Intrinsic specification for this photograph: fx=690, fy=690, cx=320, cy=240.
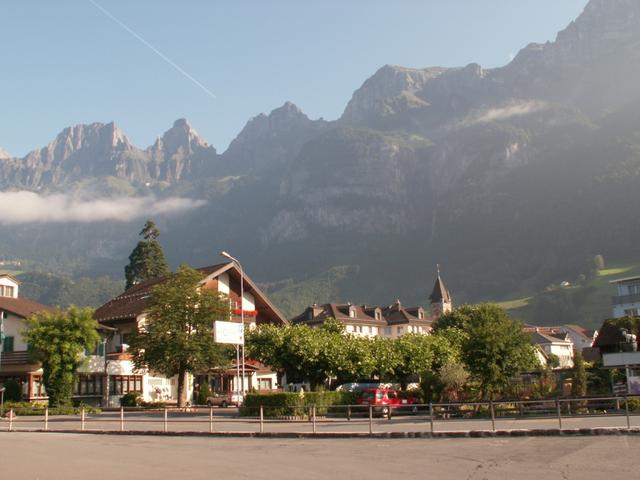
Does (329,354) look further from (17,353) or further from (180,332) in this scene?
(17,353)

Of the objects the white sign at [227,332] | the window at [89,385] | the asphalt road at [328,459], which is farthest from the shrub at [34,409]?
the asphalt road at [328,459]

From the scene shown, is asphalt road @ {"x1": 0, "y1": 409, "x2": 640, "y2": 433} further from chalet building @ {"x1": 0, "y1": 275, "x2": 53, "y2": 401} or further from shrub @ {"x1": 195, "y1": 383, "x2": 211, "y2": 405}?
shrub @ {"x1": 195, "y1": 383, "x2": 211, "y2": 405}

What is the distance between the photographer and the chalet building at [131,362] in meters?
56.2

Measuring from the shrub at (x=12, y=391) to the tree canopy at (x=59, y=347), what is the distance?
15.4ft

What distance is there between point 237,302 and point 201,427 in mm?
33883

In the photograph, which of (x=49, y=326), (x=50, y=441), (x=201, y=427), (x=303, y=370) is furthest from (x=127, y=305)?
(x=50, y=441)

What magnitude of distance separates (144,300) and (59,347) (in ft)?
33.0

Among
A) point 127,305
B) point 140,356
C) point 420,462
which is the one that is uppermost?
point 127,305

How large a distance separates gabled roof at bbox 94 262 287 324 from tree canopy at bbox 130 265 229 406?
6.63m

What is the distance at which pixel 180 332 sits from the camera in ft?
158

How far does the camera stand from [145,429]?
101 ft

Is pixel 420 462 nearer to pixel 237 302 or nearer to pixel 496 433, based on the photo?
pixel 496 433

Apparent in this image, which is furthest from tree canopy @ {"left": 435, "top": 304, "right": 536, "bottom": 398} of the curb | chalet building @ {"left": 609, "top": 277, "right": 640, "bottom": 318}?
chalet building @ {"left": 609, "top": 277, "right": 640, "bottom": 318}

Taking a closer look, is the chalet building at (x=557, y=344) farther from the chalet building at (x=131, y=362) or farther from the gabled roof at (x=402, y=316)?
the chalet building at (x=131, y=362)
